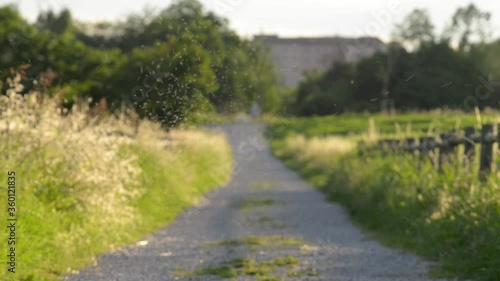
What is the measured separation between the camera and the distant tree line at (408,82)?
58500 millimetres

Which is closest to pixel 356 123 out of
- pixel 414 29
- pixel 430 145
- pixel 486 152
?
pixel 414 29

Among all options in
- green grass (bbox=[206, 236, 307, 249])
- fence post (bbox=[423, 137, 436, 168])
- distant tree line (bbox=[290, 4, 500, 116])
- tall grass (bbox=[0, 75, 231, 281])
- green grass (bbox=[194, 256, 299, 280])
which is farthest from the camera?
distant tree line (bbox=[290, 4, 500, 116])

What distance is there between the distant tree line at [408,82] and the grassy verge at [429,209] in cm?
3782

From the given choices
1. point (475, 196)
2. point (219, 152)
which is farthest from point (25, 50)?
point (475, 196)

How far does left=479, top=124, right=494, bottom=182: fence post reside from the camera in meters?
12.7

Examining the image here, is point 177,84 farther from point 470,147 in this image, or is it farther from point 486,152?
point 470,147

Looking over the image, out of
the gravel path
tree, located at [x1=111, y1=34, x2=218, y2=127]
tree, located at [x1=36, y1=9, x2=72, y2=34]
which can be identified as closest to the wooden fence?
the gravel path

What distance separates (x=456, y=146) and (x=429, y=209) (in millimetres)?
2788

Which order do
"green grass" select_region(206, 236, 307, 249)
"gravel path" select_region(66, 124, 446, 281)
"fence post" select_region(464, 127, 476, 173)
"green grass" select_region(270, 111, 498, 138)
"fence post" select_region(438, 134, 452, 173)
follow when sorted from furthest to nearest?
"green grass" select_region(270, 111, 498, 138)
"fence post" select_region(438, 134, 452, 173)
"fence post" select_region(464, 127, 476, 173)
"green grass" select_region(206, 236, 307, 249)
"gravel path" select_region(66, 124, 446, 281)

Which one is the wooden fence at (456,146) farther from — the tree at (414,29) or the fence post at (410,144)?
the tree at (414,29)

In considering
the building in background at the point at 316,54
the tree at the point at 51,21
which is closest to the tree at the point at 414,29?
the building in background at the point at 316,54

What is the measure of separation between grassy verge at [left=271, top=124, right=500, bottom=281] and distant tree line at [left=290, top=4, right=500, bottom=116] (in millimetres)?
37818

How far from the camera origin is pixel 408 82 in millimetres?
60500

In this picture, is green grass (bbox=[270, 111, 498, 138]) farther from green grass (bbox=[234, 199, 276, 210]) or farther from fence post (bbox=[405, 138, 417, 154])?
fence post (bbox=[405, 138, 417, 154])
